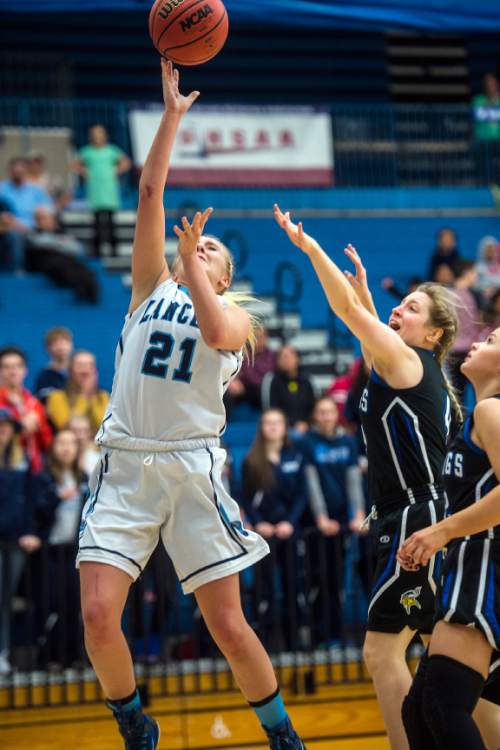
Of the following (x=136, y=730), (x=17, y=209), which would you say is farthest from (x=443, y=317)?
(x=17, y=209)

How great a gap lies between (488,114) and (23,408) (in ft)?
35.7

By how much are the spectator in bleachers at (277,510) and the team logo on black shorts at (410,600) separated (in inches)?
136

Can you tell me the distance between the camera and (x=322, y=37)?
2044 cm

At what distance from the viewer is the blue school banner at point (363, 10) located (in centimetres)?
834

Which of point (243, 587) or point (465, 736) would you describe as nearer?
point (465, 736)

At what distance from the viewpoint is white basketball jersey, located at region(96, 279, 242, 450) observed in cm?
492

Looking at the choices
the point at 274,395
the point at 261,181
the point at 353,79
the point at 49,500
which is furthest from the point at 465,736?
the point at 353,79

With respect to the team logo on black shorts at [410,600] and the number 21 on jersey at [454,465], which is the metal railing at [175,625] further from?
the number 21 on jersey at [454,465]

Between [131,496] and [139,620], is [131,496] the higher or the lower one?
the higher one

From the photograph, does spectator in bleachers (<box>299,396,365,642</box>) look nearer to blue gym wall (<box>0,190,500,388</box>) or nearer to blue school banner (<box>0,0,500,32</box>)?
blue school banner (<box>0,0,500,32</box>)

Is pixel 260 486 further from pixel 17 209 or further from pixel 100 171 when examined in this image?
pixel 100 171

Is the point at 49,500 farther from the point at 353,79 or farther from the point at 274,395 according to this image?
the point at 353,79

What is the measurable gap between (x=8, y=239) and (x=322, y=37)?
29.1 feet

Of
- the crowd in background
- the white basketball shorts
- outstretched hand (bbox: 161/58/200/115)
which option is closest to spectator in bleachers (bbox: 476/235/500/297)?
the crowd in background
